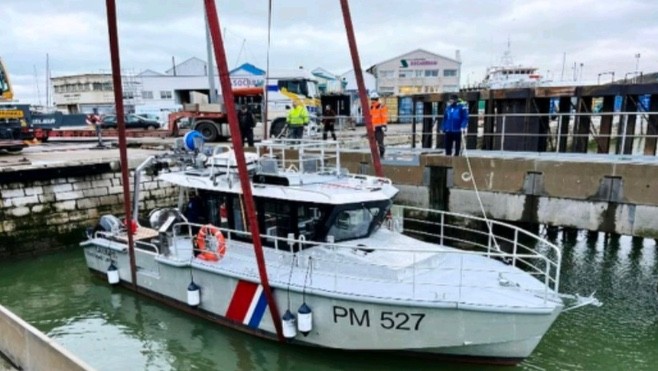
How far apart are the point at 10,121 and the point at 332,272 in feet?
44.9

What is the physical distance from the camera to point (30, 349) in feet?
13.9

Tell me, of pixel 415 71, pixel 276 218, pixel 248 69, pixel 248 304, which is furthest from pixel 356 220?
pixel 415 71

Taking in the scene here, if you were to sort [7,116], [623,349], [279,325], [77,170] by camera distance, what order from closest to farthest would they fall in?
[279,325] → [623,349] → [77,170] → [7,116]

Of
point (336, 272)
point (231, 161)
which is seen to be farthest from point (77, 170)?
point (336, 272)

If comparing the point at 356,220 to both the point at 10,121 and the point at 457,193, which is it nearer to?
the point at 457,193

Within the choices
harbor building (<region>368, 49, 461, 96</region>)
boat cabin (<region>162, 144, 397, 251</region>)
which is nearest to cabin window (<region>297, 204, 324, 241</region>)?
boat cabin (<region>162, 144, 397, 251</region>)

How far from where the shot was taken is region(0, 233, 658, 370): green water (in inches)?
240

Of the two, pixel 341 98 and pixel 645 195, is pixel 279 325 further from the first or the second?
pixel 341 98

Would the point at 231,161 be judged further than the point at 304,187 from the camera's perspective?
Yes

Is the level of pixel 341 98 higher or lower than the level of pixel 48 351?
higher

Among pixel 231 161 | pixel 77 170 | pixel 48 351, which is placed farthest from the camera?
pixel 77 170

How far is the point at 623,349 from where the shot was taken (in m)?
6.40

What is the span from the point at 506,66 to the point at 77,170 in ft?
162

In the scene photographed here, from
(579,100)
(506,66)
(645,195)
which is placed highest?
(506,66)
